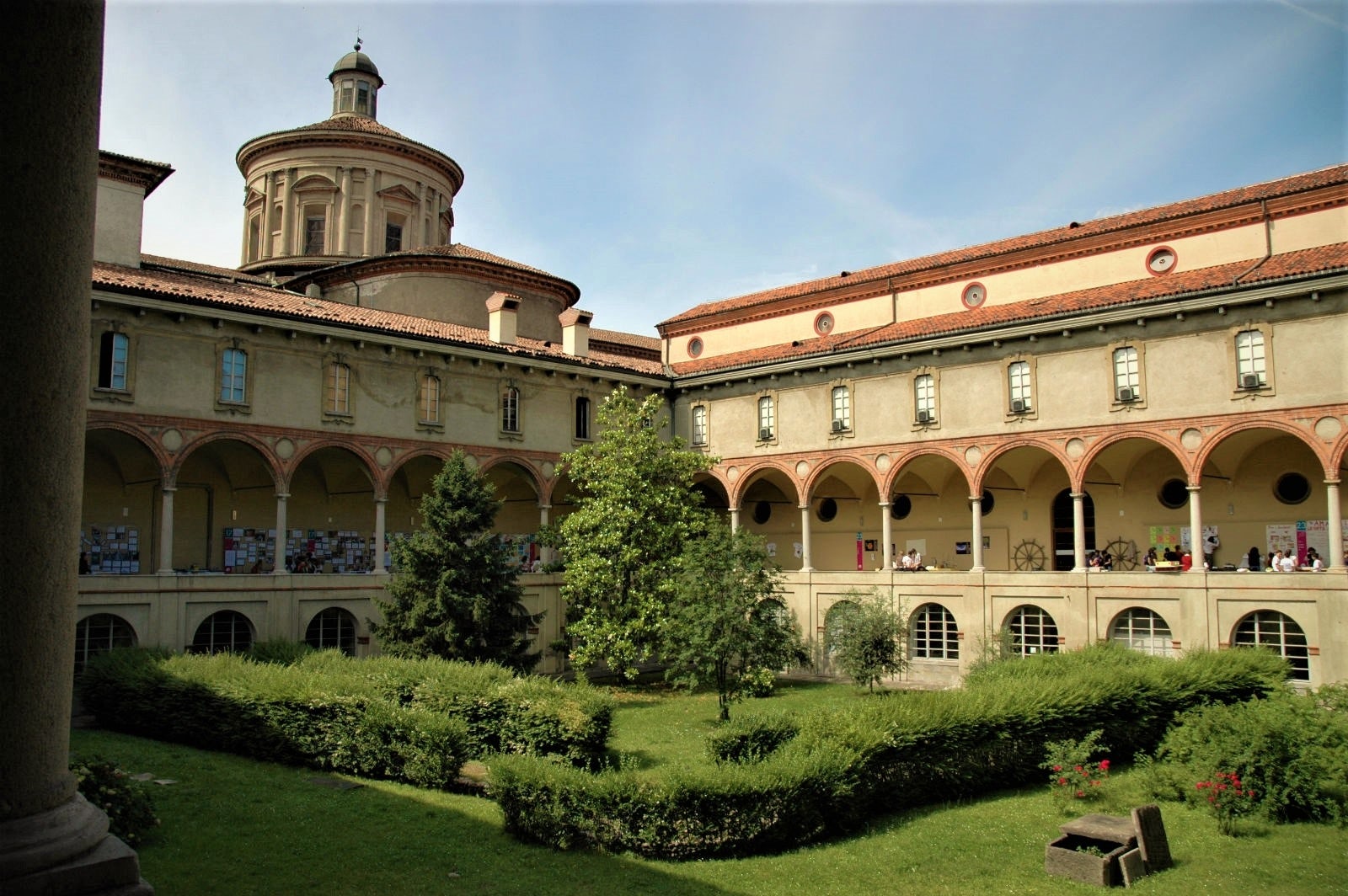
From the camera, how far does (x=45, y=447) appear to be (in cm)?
422

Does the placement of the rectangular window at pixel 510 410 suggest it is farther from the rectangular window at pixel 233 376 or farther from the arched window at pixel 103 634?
the arched window at pixel 103 634

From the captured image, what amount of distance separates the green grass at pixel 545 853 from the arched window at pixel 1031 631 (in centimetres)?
1242

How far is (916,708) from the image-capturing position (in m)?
15.5

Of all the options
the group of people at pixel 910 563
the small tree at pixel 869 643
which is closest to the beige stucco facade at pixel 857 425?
the group of people at pixel 910 563

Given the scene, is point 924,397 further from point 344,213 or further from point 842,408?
point 344,213

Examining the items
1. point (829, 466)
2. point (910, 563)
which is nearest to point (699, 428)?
point (829, 466)

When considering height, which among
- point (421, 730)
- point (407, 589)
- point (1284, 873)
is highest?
point (407, 589)

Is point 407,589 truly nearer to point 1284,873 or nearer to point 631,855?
point 631,855

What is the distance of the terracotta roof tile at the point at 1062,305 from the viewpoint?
24.9 meters

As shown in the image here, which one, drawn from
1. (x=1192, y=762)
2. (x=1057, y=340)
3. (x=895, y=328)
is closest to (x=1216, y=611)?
(x=1057, y=340)

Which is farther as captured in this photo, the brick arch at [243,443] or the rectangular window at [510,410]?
the rectangular window at [510,410]

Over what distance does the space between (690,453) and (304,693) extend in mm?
14511

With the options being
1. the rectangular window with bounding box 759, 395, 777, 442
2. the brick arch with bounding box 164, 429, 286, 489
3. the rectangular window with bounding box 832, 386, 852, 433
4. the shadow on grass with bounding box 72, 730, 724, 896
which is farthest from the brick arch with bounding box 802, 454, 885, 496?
the shadow on grass with bounding box 72, 730, 724, 896

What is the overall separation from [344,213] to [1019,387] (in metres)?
27.0
